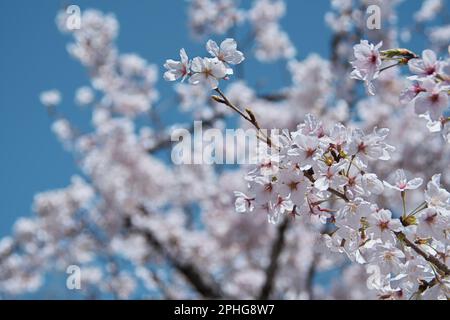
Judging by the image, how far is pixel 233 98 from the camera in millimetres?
8258

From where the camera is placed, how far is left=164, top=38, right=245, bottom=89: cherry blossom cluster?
66.4 inches

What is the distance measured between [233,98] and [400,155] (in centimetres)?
281

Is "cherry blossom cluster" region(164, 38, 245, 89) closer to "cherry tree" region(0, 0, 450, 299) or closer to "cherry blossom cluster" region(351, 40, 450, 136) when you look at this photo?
"cherry blossom cluster" region(351, 40, 450, 136)

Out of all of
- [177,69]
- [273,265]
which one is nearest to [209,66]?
[177,69]

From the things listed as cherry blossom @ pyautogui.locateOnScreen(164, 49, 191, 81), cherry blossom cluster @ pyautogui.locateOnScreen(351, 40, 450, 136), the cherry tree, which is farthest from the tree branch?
cherry blossom cluster @ pyautogui.locateOnScreen(351, 40, 450, 136)

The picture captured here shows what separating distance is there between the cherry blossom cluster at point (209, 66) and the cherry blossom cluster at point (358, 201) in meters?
0.31

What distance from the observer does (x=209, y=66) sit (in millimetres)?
1686

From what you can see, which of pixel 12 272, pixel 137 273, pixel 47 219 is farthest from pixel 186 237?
pixel 12 272

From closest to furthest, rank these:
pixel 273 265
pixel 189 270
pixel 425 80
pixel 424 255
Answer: pixel 425 80, pixel 424 255, pixel 273 265, pixel 189 270

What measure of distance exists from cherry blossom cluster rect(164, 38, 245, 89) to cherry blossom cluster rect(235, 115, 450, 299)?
31 centimetres

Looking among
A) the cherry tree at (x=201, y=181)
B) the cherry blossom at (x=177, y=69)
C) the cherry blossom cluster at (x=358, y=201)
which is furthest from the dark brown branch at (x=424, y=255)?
the cherry tree at (x=201, y=181)

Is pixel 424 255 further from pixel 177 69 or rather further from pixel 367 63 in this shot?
pixel 177 69

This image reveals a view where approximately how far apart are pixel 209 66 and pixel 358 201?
0.64 m
